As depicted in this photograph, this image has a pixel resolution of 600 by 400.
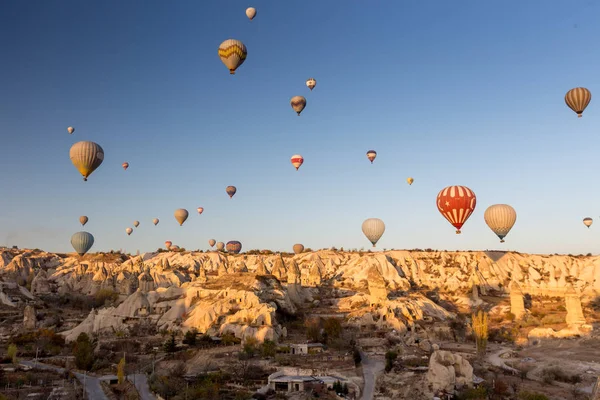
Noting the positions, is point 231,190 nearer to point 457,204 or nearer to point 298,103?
point 298,103

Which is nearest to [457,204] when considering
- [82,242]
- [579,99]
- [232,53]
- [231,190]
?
[579,99]

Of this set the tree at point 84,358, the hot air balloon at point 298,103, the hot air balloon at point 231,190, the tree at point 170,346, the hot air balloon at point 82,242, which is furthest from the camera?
the hot air balloon at point 231,190

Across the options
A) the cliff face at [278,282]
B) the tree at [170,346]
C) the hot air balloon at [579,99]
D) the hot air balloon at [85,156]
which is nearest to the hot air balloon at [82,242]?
the cliff face at [278,282]

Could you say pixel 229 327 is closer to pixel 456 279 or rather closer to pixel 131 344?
pixel 131 344

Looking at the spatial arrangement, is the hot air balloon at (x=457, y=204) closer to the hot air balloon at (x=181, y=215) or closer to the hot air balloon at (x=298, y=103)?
the hot air balloon at (x=298, y=103)

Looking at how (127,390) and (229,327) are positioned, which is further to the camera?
(229,327)

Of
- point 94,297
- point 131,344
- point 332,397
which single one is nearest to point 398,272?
point 94,297
